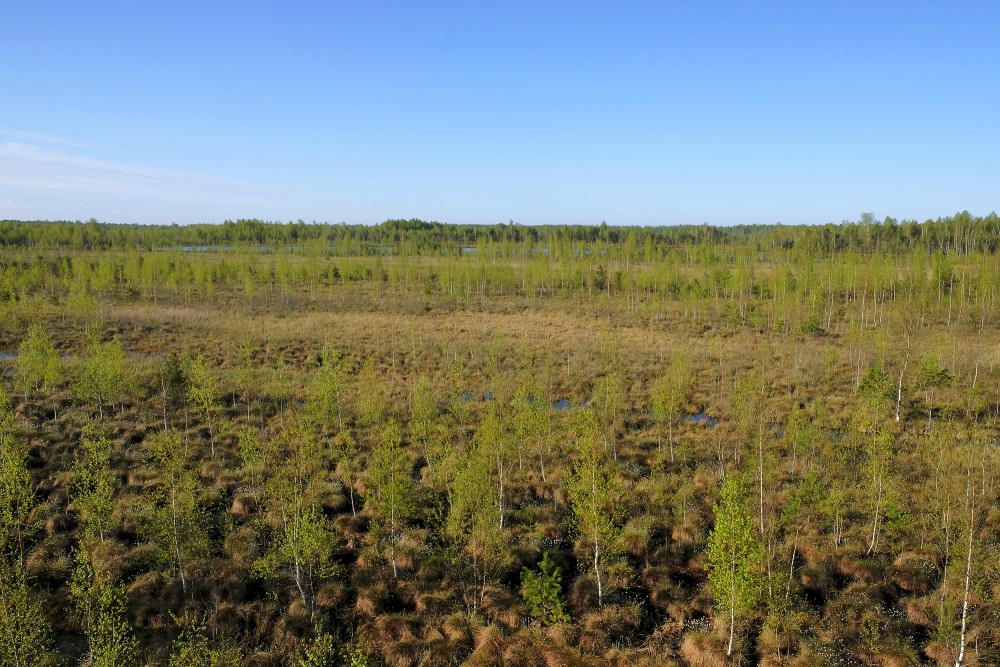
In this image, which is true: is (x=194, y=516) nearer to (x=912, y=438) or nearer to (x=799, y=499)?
(x=799, y=499)

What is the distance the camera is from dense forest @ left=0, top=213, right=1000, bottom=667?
696 inches

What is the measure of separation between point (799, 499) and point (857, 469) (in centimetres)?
760

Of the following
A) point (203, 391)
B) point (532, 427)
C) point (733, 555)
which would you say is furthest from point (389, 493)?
point (203, 391)

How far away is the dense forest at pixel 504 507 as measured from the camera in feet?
58.0

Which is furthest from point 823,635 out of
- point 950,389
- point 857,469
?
point 950,389

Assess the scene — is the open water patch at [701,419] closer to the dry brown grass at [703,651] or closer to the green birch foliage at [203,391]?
the dry brown grass at [703,651]

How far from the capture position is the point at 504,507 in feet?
87.7

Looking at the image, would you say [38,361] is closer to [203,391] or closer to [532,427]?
[203,391]

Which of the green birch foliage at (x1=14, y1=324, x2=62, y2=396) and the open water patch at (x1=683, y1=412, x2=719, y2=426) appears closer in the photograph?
the green birch foliage at (x1=14, y1=324, x2=62, y2=396)

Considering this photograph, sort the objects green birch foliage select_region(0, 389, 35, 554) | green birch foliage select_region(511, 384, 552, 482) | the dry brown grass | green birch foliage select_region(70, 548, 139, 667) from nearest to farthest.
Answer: green birch foliage select_region(70, 548, 139, 667) < the dry brown grass < green birch foliage select_region(0, 389, 35, 554) < green birch foliage select_region(511, 384, 552, 482)

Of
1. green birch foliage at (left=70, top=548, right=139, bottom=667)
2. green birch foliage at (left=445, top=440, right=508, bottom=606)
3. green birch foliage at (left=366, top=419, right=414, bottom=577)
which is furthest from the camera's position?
green birch foliage at (left=366, top=419, right=414, bottom=577)

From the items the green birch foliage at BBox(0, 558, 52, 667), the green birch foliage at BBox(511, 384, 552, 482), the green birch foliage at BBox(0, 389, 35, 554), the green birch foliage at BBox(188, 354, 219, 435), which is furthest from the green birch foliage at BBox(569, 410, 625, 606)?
the green birch foliage at BBox(188, 354, 219, 435)

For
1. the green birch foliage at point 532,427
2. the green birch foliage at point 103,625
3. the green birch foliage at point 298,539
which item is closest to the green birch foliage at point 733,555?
the green birch foliage at point 532,427

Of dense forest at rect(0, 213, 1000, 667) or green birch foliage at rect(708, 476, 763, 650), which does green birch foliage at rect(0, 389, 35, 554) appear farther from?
green birch foliage at rect(708, 476, 763, 650)
